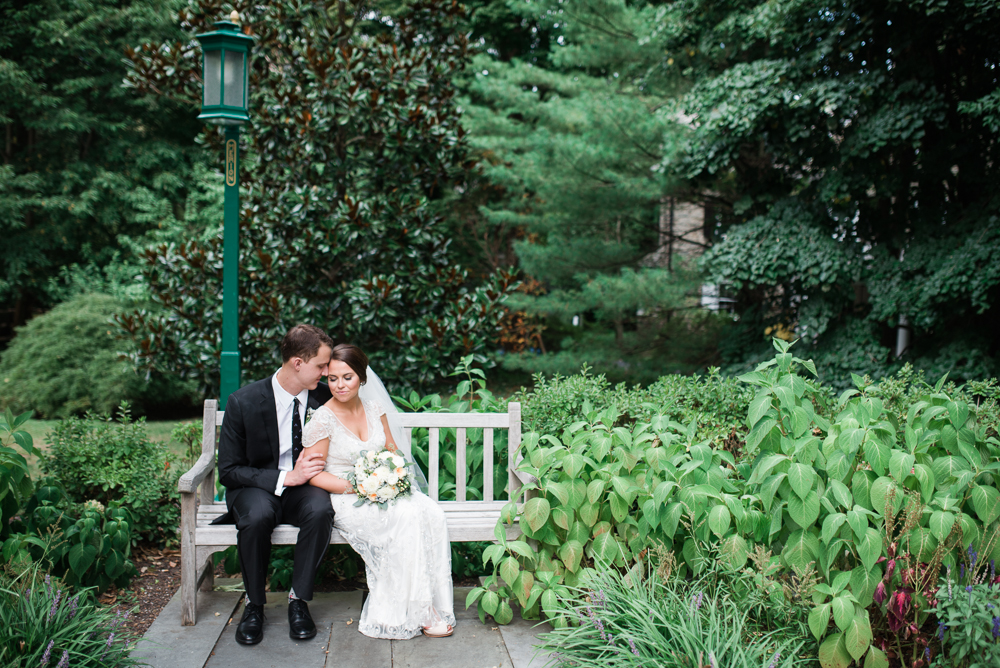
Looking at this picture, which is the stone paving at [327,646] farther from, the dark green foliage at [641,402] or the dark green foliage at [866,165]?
the dark green foliage at [866,165]

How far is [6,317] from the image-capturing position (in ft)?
46.3

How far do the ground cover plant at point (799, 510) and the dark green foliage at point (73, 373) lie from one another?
6894 mm

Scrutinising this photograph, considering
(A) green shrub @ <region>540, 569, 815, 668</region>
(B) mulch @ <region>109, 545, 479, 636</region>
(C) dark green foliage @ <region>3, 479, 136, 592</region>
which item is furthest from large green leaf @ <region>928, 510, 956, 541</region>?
(C) dark green foliage @ <region>3, 479, 136, 592</region>

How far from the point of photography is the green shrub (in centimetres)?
238

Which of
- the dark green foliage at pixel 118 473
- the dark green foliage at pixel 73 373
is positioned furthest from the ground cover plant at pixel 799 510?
the dark green foliage at pixel 73 373

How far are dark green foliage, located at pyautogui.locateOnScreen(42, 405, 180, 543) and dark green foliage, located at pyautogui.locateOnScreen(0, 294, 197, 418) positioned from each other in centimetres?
425

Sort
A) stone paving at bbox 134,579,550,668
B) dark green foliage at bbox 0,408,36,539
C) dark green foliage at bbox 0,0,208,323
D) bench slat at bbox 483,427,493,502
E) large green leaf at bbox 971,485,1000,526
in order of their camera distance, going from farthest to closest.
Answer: dark green foliage at bbox 0,0,208,323, bench slat at bbox 483,427,493,502, dark green foliage at bbox 0,408,36,539, stone paving at bbox 134,579,550,668, large green leaf at bbox 971,485,1000,526

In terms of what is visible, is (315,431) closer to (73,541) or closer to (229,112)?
(73,541)

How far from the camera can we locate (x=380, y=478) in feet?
10.5

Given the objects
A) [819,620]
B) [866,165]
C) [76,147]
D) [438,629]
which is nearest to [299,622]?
[438,629]

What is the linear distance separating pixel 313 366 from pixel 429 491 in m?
0.90

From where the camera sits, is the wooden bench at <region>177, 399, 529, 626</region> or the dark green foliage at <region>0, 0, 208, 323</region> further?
the dark green foliage at <region>0, 0, 208, 323</region>

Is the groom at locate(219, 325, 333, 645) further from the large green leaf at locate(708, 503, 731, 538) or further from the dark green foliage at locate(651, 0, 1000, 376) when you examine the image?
the dark green foliage at locate(651, 0, 1000, 376)

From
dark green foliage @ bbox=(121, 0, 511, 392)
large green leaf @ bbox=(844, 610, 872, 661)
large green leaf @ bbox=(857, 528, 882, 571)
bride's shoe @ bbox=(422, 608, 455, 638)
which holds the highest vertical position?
dark green foliage @ bbox=(121, 0, 511, 392)
